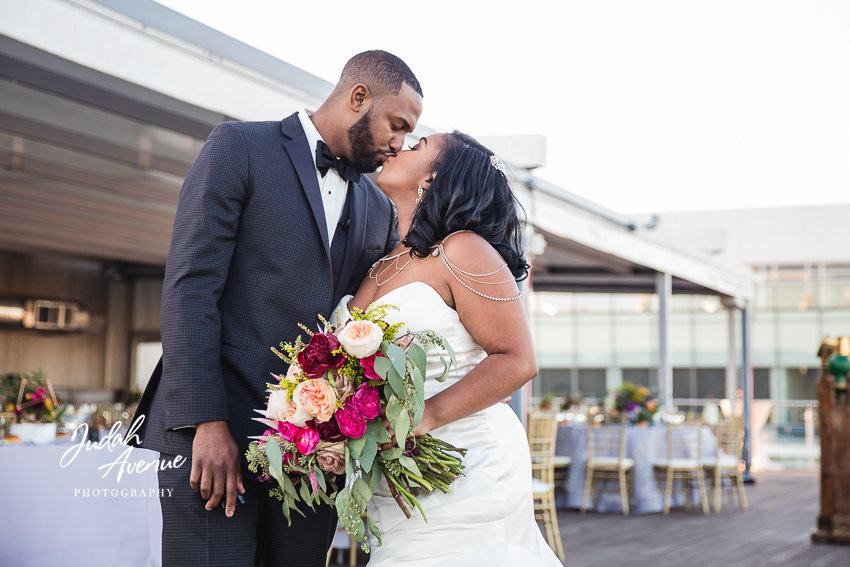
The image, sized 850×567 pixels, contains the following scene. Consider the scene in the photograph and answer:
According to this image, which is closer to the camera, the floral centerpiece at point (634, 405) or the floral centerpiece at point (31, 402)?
the floral centerpiece at point (31, 402)

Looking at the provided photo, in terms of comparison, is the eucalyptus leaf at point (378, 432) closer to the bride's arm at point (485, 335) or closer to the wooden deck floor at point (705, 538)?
the bride's arm at point (485, 335)

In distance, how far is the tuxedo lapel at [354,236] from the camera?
221 centimetres

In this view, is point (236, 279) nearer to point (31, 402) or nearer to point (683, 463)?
point (31, 402)

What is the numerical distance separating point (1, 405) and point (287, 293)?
467 cm

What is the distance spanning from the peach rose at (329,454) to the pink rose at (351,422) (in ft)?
0.12

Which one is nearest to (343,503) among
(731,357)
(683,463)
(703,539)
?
(703,539)

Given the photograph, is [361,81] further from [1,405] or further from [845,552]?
[845,552]

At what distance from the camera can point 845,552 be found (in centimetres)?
716

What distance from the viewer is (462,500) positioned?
2031 millimetres

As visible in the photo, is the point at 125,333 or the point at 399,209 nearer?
the point at 399,209

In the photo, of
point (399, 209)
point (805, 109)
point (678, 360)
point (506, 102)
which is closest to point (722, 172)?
point (805, 109)

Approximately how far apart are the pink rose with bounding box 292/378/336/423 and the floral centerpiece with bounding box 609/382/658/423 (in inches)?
343

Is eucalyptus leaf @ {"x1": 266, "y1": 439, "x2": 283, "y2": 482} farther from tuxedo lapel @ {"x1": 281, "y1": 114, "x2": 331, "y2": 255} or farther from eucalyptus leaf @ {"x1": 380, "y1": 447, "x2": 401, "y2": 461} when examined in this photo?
tuxedo lapel @ {"x1": 281, "y1": 114, "x2": 331, "y2": 255}

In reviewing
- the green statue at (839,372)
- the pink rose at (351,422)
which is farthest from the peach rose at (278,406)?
the green statue at (839,372)
